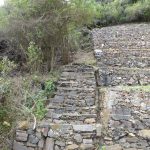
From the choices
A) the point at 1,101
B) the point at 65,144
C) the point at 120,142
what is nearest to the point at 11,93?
the point at 1,101

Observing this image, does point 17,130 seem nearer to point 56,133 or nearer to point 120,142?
point 56,133

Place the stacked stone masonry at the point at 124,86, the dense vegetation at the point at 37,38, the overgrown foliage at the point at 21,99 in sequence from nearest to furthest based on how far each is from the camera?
1. the stacked stone masonry at the point at 124,86
2. the overgrown foliage at the point at 21,99
3. the dense vegetation at the point at 37,38

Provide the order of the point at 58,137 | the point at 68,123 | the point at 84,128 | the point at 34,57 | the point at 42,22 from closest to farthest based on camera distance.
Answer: the point at 58,137 → the point at 84,128 → the point at 68,123 → the point at 34,57 → the point at 42,22

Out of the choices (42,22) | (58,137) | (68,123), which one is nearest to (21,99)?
(68,123)

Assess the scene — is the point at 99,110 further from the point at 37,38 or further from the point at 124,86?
the point at 37,38

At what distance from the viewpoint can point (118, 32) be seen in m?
18.1

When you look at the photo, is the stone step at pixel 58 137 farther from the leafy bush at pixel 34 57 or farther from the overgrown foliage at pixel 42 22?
the overgrown foliage at pixel 42 22

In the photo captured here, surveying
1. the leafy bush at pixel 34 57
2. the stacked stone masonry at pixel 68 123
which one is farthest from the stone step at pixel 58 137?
the leafy bush at pixel 34 57

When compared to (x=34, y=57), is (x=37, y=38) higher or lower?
higher

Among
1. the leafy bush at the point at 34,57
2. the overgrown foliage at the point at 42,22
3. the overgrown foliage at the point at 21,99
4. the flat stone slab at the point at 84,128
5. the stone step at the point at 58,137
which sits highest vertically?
the overgrown foliage at the point at 42,22

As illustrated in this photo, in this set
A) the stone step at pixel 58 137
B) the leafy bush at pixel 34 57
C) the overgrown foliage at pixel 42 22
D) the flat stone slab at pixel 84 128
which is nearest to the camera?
the stone step at pixel 58 137

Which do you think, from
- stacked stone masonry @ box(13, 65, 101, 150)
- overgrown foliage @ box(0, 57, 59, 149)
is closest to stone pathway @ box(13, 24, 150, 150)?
stacked stone masonry @ box(13, 65, 101, 150)

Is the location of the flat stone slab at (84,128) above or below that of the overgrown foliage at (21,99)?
below

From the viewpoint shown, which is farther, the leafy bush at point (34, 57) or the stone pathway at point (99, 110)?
the leafy bush at point (34, 57)
